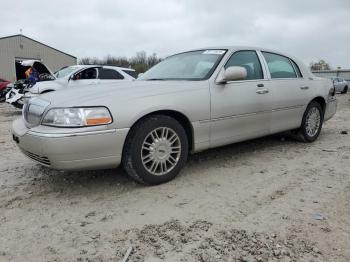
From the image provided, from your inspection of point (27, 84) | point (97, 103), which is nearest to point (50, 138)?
point (97, 103)

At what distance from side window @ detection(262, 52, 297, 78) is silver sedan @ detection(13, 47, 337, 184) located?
0.02 metres

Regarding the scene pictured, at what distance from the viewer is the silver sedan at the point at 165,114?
3.16 metres

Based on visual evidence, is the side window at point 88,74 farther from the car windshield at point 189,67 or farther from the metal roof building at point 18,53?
the metal roof building at point 18,53

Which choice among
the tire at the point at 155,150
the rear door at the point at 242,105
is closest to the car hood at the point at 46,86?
the rear door at the point at 242,105

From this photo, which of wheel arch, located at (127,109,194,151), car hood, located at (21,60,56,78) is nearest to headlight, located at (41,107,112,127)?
wheel arch, located at (127,109,194,151)

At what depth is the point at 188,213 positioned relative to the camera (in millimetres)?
2994

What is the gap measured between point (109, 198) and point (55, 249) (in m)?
0.95

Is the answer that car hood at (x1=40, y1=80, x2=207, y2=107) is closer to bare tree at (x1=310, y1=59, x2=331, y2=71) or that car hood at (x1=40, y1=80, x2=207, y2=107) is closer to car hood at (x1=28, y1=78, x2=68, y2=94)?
car hood at (x1=28, y1=78, x2=68, y2=94)

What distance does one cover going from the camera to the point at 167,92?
12.0ft

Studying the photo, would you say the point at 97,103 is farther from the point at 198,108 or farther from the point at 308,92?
the point at 308,92

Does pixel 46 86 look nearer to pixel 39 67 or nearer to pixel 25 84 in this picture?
pixel 25 84

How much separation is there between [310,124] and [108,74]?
7.27m

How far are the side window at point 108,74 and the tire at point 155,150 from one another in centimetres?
793

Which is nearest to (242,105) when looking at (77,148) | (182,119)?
(182,119)
